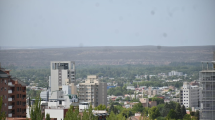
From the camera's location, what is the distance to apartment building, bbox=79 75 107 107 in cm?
4450

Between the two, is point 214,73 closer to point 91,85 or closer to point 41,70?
point 91,85

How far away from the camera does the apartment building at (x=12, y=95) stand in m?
19.5

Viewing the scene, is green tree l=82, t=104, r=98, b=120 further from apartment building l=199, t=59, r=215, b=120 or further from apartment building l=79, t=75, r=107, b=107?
apartment building l=79, t=75, r=107, b=107

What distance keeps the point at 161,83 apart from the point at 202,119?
8446cm

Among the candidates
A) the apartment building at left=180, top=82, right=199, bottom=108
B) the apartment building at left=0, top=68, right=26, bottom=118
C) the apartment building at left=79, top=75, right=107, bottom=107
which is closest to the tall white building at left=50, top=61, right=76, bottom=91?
the apartment building at left=79, top=75, right=107, bottom=107

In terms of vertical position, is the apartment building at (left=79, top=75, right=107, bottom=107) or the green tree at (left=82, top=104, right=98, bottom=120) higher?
the green tree at (left=82, top=104, right=98, bottom=120)

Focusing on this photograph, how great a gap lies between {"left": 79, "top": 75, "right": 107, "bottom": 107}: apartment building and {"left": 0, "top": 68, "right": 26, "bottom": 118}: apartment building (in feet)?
77.7

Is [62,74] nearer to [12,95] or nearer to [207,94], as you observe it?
[207,94]

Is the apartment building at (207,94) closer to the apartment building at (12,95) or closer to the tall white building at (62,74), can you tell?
the apartment building at (12,95)

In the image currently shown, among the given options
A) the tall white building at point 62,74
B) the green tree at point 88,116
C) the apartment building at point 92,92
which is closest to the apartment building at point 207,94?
the green tree at point 88,116

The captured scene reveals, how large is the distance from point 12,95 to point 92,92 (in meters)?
24.8

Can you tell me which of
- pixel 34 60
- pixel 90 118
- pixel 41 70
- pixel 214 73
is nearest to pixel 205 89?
pixel 214 73

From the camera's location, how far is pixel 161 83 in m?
107

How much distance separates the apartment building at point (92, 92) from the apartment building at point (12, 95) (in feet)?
77.7
